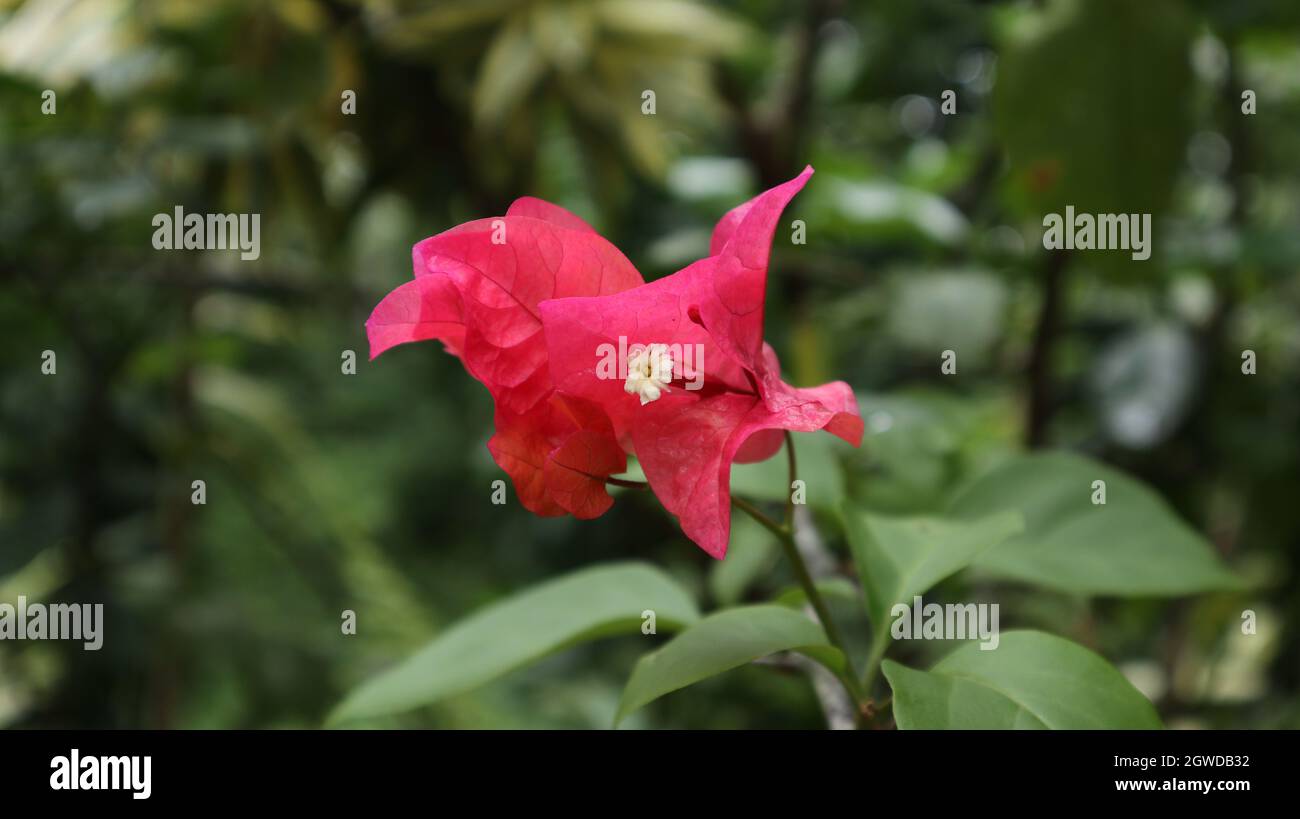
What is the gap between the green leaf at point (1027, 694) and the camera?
0.78ft

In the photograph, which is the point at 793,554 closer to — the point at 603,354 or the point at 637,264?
the point at 603,354

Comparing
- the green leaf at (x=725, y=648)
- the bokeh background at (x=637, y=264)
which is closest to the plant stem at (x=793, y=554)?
the green leaf at (x=725, y=648)

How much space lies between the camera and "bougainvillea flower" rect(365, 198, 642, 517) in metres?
0.23

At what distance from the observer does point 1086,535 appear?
0.41m

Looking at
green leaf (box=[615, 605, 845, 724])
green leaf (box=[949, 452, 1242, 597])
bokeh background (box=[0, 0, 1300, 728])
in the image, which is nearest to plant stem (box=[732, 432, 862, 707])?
green leaf (box=[615, 605, 845, 724])

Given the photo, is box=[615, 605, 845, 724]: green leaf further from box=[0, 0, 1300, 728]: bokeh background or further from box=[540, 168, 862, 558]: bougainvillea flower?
box=[0, 0, 1300, 728]: bokeh background

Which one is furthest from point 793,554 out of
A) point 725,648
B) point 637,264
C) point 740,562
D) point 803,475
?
point 637,264

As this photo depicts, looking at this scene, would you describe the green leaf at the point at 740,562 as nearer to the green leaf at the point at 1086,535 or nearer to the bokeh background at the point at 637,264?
the bokeh background at the point at 637,264

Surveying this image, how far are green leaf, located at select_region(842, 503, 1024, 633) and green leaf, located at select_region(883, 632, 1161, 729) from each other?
1.4 inches

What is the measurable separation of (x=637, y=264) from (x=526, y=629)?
562 millimetres

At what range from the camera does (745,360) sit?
8.9 inches

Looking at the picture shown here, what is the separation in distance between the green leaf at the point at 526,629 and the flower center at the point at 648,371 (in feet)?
0.46
